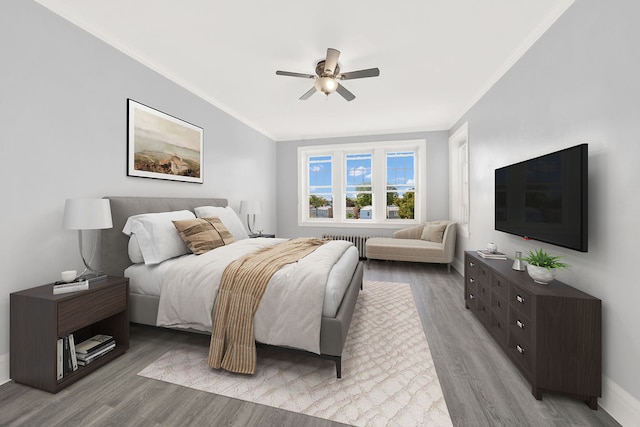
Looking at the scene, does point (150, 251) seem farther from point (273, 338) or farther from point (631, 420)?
point (631, 420)

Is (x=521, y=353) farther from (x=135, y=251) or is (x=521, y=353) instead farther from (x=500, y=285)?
(x=135, y=251)

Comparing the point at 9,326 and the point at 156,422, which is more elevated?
the point at 9,326

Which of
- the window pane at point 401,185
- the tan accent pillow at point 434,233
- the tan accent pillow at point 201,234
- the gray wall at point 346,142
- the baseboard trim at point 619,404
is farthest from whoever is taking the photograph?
the window pane at point 401,185

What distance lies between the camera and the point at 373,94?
3.76 meters

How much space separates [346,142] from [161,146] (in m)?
3.81

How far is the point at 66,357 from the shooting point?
176 cm

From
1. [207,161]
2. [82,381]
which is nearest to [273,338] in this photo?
[82,381]

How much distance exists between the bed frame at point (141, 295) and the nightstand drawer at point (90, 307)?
0.55 ft

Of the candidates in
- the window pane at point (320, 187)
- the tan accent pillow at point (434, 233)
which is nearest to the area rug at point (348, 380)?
the tan accent pillow at point (434, 233)

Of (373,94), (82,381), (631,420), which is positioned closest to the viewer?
(631,420)

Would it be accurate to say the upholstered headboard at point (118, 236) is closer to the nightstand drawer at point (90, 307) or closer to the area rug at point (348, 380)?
the nightstand drawer at point (90, 307)

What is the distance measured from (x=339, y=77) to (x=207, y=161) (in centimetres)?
222

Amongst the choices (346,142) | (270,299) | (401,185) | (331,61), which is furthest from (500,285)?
(346,142)

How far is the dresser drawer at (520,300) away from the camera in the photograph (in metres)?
1.72
